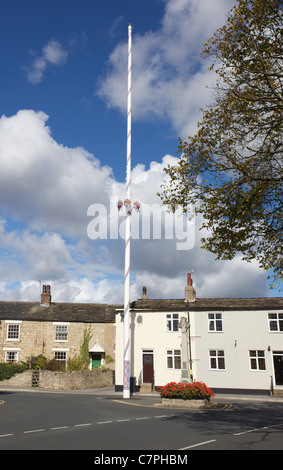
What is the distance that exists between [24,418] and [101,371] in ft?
77.2

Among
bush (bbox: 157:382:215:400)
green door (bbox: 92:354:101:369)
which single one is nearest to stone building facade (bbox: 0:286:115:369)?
green door (bbox: 92:354:101:369)

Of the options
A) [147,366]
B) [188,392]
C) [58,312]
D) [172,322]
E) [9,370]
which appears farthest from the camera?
[58,312]

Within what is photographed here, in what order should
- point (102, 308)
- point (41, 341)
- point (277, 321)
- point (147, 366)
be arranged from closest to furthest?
point (277, 321) → point (147, 366) → point (41, 341) → point (102, 308)

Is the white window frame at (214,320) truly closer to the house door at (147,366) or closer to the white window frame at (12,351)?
the house door at (147,366)

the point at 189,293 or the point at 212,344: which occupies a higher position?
the point at 189,293

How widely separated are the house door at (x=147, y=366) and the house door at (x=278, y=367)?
976 cm

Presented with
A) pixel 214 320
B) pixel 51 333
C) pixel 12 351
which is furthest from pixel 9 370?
pixel 214 320

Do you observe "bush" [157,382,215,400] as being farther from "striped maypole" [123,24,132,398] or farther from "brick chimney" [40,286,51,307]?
"brick chimney" [40,286,51,307]

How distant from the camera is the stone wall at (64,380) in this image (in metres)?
37.1

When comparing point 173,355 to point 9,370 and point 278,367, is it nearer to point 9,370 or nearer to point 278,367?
point 278,367

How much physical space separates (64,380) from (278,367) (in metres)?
18.0

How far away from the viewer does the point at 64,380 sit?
121 feet

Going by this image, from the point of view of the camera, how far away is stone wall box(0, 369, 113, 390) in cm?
3709
